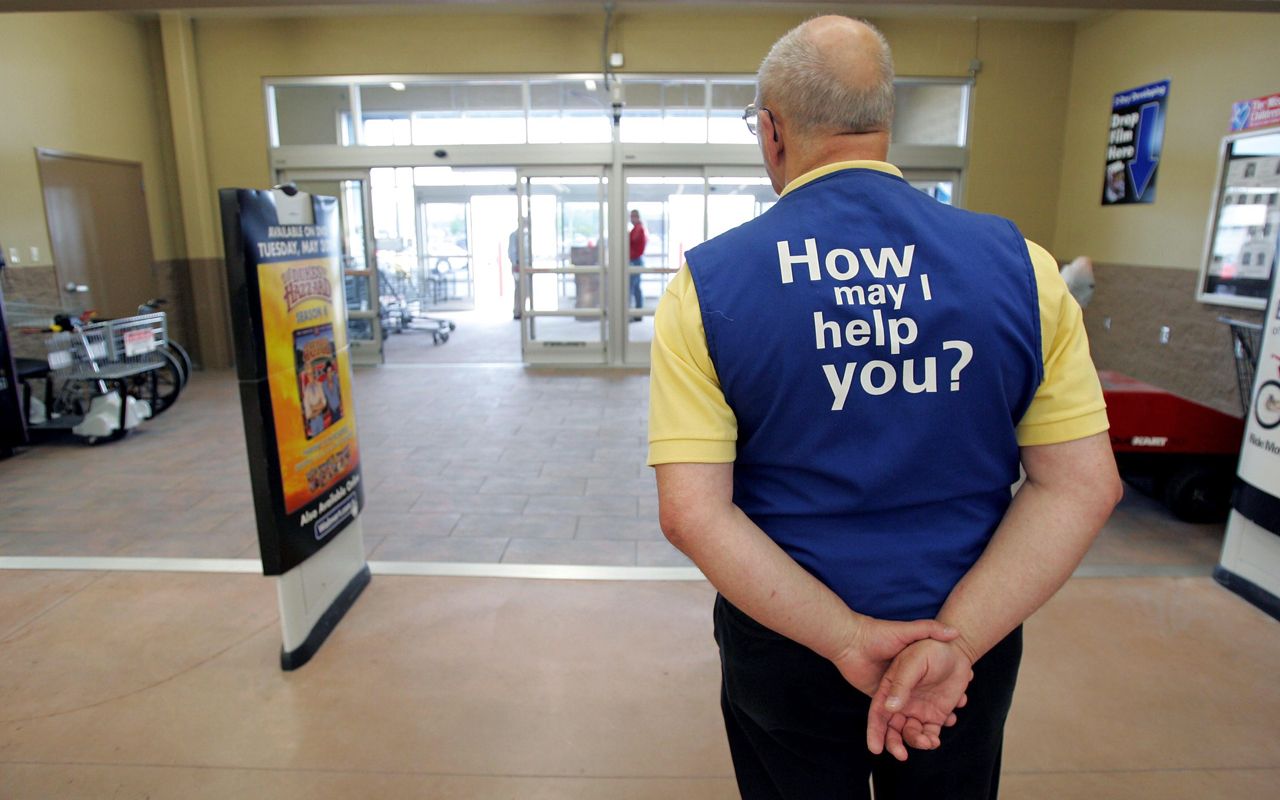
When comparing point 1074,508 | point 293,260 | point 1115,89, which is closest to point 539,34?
point 1115,89

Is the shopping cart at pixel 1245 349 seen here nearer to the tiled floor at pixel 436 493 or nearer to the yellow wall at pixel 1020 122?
the tiled floor at pixel 436 493

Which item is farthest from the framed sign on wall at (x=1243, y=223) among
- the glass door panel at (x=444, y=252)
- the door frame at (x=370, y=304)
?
the glass door panel at (x=444, y=252)

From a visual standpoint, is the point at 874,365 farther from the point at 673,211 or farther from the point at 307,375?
the point at 673,211

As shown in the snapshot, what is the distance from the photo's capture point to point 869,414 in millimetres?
1044

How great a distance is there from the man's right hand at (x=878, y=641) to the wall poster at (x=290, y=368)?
7.19 ft

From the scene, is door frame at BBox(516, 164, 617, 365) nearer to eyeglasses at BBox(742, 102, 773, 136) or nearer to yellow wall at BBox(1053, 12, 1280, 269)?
yellow wall at BBox(1053, 12, 1280, 269)

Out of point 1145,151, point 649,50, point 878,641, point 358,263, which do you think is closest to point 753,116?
point 878,641

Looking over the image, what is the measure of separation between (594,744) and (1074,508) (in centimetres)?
172

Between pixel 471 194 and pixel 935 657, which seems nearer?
pixel 935 657

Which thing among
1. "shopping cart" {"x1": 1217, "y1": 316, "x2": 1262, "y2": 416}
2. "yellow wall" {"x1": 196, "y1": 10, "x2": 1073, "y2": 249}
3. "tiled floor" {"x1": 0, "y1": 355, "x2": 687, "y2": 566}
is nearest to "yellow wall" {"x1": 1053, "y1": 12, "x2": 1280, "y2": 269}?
"yellow wall" {"x1": 196, "y1": 10, "x2": 1073, "y2": 249}

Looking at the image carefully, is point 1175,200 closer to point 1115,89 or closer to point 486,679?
point 1115,89

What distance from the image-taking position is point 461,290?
16.9 metres

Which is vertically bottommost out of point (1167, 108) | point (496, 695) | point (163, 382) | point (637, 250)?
point (496, 695)

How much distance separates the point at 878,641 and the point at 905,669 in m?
0.05
